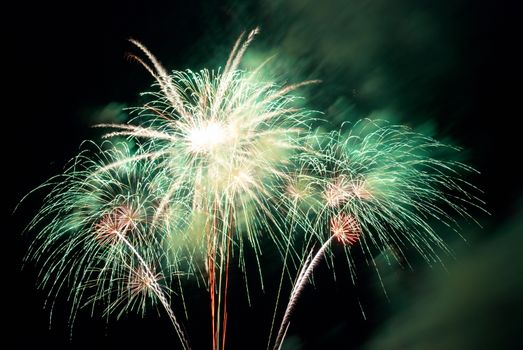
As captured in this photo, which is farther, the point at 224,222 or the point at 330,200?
the point at 330,200

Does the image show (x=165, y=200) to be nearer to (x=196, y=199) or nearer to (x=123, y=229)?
(x=196, y=199)

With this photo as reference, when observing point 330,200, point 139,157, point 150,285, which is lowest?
point 150,285

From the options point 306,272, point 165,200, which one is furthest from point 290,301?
point 165,200

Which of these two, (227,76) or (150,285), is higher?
(227,76)

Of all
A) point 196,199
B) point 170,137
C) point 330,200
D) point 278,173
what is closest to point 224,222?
point 196,199

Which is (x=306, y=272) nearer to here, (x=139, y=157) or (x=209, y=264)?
(x=209, y=264)

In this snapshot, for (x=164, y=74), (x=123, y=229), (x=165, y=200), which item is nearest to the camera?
(x=164, y=74)

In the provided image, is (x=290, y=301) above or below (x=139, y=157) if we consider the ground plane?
below

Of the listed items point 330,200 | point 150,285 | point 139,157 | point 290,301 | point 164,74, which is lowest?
point 290,301

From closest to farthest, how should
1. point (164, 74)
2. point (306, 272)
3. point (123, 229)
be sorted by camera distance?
point (164, 74)
point (123, 229)
point (306, 272)
